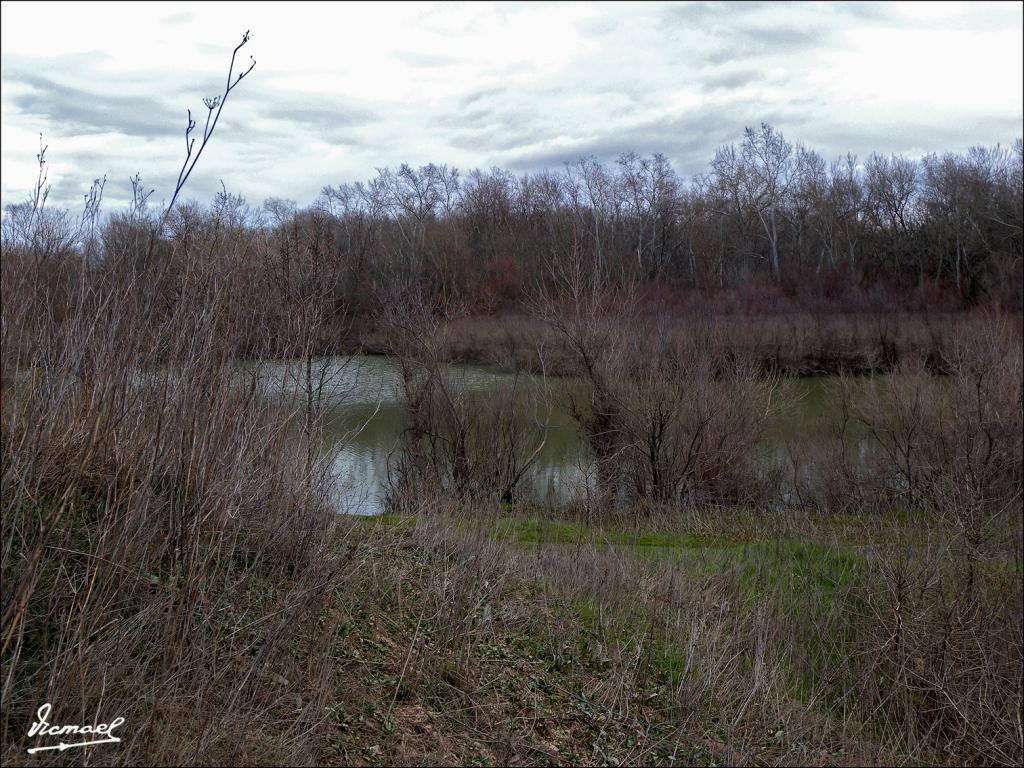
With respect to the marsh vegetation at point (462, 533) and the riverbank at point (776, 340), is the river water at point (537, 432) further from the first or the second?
the riverbank at point (776, 340)

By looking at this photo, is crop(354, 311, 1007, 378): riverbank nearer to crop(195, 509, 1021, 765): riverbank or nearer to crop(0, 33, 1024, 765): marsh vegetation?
crop(0, 33, 1024, 765): marsh vegetation

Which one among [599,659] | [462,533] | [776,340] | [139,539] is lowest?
[599,659]

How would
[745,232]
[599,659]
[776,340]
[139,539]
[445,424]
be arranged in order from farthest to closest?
[745,232] → [776,340] → [445,424] → [599,659] → [139,539]

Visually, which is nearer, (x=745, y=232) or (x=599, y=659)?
(x=599, y=659)

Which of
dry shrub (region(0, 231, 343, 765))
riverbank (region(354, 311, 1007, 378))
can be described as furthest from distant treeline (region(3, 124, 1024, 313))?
dry shrub (region(0, 231, 343, 765))

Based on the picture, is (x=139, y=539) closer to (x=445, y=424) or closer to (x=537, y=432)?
(x=445, y=424)

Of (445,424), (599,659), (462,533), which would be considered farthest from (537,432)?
(599,659)
